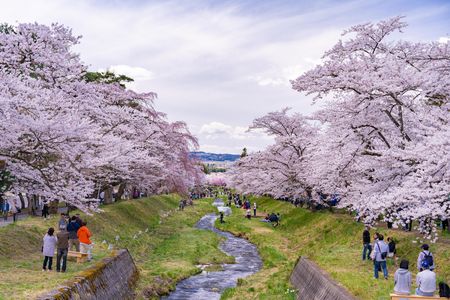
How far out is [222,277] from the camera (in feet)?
79.8

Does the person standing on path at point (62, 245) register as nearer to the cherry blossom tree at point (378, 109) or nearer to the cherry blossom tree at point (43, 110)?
the cherry blossom tree at point (43, 110)

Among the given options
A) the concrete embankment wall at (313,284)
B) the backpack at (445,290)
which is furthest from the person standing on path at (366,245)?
the backpack at (445,290)

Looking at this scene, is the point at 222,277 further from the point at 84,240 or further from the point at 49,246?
the point at 49,246

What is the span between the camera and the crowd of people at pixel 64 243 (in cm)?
1543

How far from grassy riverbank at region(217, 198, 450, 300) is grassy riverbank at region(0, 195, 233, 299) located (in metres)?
3.65

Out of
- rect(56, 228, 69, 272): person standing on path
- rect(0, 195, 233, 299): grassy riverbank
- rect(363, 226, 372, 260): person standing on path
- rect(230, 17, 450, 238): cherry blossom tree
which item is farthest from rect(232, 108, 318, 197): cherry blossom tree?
rect(56, 228, 69, 272): person standing on path

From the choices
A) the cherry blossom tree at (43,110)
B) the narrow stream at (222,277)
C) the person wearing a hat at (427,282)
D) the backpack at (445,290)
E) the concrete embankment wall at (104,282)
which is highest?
the cherry blossom tree at (43,110)

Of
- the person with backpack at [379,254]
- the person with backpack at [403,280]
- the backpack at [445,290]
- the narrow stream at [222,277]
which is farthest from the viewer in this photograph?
the narrow stream at [222,277]

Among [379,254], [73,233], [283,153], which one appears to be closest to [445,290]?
[379,254]

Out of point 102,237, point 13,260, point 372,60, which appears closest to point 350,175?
point 372,60

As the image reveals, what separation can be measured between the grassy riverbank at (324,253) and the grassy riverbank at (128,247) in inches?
144

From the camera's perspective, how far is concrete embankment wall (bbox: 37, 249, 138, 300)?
41.7 ft

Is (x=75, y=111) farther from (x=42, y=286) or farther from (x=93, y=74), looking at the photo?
(x=93, y=74)

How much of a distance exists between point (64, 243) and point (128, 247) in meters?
13.0
